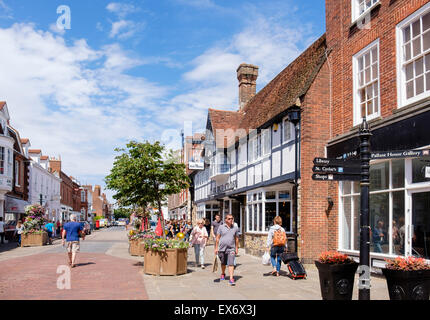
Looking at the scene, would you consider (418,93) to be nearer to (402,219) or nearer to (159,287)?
(402,219)

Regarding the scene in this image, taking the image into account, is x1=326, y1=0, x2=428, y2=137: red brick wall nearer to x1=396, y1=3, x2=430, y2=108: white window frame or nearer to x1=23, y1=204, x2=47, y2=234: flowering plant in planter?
x1=396, y1=3, x2=430, y2=108: white window frame

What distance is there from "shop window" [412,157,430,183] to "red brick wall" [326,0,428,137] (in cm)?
154

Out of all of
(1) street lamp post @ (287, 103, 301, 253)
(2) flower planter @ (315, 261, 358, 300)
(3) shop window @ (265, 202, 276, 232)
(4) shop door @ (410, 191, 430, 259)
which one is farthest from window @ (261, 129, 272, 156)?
(2) flower planter @ (315, 261, 358, 300)

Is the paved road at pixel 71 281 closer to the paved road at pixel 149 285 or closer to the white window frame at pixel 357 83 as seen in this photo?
the paved road at pixel 149 285

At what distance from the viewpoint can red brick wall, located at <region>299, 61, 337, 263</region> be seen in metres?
13.9

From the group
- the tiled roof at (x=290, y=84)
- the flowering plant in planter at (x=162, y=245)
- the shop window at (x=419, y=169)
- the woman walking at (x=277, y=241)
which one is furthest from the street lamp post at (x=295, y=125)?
the shop window at (x=419, y=169)

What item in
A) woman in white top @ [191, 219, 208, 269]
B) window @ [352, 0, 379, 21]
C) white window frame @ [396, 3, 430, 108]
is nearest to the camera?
white window frame @ [396, 3, 430, 108]

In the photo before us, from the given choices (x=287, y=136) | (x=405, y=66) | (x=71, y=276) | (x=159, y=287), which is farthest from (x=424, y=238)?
(x=71, y=276)

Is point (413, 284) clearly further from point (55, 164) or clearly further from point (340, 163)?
point (55, 164)

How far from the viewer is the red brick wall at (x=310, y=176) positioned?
45.8 feet

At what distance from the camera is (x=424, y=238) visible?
31.3 feet

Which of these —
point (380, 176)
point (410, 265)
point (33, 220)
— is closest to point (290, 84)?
point (380, 176)

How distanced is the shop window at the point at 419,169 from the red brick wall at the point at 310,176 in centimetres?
414

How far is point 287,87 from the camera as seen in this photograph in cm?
1816
